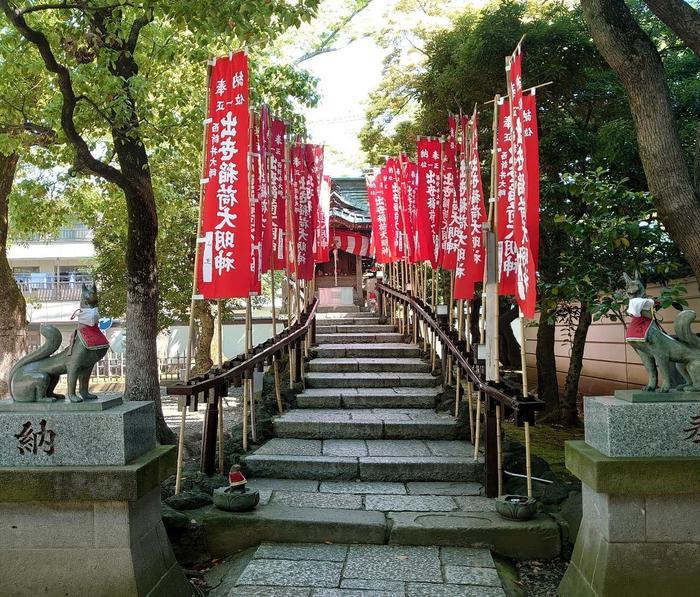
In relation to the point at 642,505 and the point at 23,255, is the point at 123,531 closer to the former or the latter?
the point at 642,505

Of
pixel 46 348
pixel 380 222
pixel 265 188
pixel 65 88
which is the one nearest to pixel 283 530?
pixel 46 348

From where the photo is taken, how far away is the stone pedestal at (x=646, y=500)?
379 cm

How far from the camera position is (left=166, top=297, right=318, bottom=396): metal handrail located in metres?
5.77

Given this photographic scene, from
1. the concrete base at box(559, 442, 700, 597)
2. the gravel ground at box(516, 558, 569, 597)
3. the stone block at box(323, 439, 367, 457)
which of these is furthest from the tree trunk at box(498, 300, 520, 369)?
the concrete base at box(559, 442, 700, 597)

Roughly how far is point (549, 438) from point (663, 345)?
6914mm

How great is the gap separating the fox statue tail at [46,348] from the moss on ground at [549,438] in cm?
553

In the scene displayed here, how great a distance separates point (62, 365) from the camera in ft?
13.4

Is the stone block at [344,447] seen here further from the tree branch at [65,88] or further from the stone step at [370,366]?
the tree branch at [65,88]

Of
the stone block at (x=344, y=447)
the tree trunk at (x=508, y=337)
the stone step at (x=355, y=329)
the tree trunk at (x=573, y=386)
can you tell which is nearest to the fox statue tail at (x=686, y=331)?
the stone block at (x=344, y=447)

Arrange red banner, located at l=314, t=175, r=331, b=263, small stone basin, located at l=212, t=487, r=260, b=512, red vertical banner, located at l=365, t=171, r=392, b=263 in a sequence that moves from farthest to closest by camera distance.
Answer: red banner, located at l=314, t=175, r=331, b=263 → red vertical banner, located at l=365, t=171, r=392, b=263 → small stone basin, located at l=212, t=487, r=260, b=512

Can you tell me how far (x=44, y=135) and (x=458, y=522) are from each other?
9372 millimetres

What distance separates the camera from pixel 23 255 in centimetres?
3309

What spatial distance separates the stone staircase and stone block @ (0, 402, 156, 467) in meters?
1.57

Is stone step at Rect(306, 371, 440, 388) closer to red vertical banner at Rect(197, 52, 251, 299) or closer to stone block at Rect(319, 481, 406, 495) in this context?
stone block at Rect(319, 481, 406, 495)
